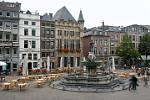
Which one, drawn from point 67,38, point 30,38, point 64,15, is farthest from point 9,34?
point 64,15

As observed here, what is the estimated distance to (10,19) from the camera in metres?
58.1

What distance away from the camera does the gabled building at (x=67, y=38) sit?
64750mm

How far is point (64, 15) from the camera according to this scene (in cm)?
6844

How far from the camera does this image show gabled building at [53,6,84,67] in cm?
6475

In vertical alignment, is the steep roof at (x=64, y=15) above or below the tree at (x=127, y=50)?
above


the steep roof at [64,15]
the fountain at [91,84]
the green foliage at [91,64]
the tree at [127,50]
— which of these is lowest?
the fountain at [91,84]

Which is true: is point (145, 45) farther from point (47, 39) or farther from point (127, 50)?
point (47, 39)

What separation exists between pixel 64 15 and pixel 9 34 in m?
15.9

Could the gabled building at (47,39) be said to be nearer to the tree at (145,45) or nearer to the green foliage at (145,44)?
the tree at (145,45)

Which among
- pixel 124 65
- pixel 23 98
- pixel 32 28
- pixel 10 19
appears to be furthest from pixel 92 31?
pixel 23 98

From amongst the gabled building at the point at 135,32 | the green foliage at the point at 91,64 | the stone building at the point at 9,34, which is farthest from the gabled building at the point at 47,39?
the green foliage at the point at 91,64

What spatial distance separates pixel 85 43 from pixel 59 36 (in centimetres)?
1239

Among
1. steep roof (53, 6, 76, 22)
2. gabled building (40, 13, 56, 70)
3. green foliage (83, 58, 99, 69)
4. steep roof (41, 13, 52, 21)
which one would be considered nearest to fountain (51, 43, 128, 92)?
green foliage (83, 58, 99, 69)

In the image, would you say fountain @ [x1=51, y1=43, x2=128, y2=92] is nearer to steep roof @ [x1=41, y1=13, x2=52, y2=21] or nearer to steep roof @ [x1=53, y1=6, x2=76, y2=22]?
steep roof @ [x1=41, y1=13, x2=52, y2=21]
